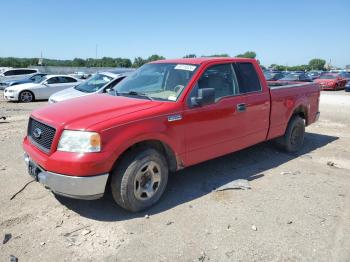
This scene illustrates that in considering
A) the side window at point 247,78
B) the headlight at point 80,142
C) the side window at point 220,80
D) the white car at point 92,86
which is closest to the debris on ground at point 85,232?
the headlight at point 80,142

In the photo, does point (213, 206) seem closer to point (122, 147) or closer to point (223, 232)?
point (223, 232)

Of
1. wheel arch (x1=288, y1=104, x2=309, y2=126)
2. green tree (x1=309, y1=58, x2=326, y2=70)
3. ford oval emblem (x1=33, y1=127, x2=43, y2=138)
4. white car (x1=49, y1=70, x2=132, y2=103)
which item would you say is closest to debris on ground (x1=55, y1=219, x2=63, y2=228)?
ford oval emblem (x1=33, y1=127, x2=43, y2=138)

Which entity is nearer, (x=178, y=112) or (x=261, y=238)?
(x=261, y=238)

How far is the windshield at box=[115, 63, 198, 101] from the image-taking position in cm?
454

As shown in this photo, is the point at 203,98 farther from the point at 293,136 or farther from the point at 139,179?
the point at 293,136

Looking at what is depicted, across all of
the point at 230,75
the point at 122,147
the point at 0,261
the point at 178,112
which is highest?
the point at 230,75

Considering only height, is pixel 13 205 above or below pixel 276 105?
below

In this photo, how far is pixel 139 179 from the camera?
4.02 m

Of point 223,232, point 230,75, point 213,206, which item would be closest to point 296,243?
point 223,232

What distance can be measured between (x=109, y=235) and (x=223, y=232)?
126cm

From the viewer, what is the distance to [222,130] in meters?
4.86

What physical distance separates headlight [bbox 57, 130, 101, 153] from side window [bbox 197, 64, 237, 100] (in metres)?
1.74

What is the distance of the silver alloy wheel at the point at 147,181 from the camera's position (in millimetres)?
4004

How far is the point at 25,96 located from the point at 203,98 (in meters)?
15.4
